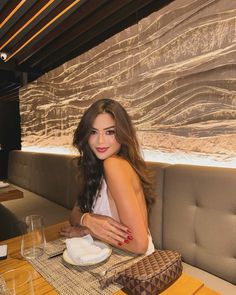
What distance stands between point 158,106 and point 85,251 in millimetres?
1343

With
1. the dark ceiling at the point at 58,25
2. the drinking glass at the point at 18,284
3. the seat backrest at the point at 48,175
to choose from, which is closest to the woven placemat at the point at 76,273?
the drinking glass at the point at 18,284

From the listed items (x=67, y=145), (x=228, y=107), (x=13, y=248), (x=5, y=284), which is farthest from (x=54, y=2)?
(x=5, y=284)

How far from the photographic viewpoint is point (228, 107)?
1.56 m

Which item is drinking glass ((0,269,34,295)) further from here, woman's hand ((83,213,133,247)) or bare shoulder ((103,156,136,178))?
bare shoulder ((103,156,136,178))

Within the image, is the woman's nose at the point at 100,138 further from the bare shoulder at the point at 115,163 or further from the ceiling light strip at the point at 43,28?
the ceiling light strip at the point at 43,28

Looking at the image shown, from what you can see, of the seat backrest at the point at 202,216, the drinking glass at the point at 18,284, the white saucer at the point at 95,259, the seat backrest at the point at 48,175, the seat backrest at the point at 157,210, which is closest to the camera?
the drinking glass at the point at 18,284

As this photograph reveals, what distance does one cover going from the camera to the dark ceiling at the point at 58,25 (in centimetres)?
237

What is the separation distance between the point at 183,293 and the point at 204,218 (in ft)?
2.37

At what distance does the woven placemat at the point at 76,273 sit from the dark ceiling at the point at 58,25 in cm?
189

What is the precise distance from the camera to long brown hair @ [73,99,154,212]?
1394 millimetres

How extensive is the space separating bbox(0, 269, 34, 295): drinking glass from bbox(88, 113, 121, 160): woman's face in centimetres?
75

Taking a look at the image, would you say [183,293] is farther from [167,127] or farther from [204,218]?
[167,127]

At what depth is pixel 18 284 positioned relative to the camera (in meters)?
0.73

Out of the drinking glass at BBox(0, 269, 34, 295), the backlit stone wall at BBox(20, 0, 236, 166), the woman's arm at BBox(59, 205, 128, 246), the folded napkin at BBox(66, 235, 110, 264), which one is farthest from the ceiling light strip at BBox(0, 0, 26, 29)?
the drinking glass at BBox(0, 269, 34, 295)
